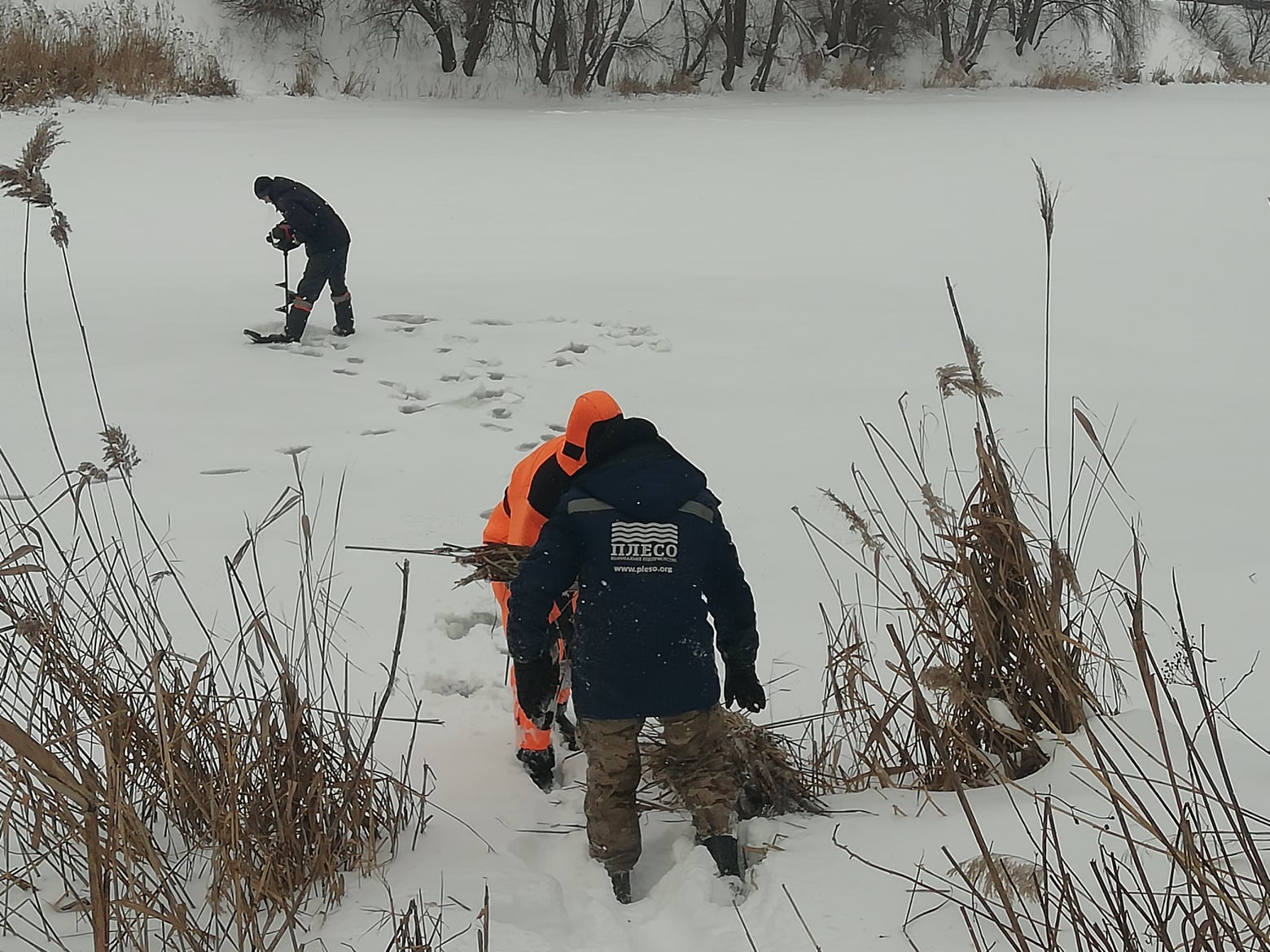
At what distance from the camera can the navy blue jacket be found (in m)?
2.39

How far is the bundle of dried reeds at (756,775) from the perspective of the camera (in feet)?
8.48

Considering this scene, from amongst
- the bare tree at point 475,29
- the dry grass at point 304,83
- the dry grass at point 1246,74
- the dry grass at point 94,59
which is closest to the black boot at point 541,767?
the dry grass at point 94,59

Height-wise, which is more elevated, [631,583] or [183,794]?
[631,583]

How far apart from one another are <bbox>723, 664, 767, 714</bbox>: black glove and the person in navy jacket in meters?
0.09

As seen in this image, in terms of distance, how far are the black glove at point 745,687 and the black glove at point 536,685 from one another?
16.2 inches

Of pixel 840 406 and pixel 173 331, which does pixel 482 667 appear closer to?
pixel 840 406

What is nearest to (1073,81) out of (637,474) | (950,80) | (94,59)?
(950,80)

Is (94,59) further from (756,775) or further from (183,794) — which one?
(756,775)

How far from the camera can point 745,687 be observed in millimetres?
2561

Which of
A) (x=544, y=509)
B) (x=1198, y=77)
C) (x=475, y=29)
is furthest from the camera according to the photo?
(x=1198, y=77)

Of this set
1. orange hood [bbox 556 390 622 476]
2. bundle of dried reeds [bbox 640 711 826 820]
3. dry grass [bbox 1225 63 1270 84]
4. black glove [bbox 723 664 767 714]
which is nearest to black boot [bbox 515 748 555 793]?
bundle of dried reeds [bbox 640 711 826 820]

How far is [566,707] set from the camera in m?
3.12

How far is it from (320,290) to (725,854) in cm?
528

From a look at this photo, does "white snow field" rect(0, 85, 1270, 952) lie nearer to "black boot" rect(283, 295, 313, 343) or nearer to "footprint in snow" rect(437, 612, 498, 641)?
"footprint in snow" rect(437, 612, 498, 641)
